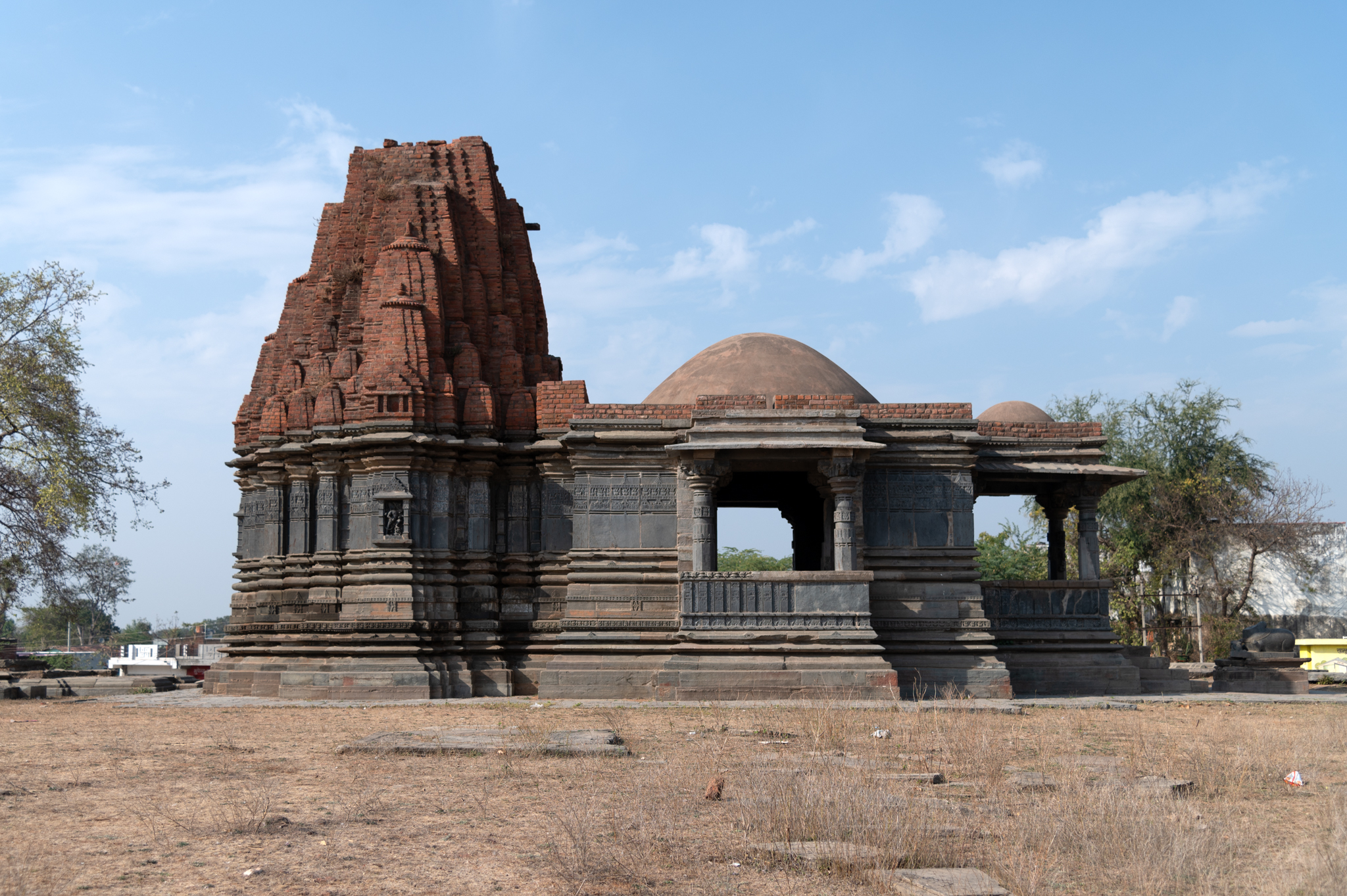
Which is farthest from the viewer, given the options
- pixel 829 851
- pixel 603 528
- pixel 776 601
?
pixel 603 528

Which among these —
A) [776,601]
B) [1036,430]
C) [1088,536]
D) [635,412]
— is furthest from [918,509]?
[635,412]

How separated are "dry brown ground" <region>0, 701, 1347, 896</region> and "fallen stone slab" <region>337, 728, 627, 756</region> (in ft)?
0.53

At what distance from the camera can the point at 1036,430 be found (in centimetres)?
2086

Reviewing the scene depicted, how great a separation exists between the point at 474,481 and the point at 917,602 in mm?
7679

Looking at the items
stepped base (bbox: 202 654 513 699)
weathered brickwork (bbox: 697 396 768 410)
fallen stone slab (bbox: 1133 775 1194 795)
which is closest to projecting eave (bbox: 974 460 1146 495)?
weathered brickwork (bbox: 697 396 768 410)

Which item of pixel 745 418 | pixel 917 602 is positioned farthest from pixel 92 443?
pixel 917 602

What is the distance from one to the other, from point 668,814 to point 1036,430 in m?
15.2

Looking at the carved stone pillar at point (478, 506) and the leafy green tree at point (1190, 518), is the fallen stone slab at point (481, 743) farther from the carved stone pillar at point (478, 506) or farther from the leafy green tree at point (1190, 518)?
the leafy green tree at point (1190, 518)

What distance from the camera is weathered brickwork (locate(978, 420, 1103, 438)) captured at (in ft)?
68.2

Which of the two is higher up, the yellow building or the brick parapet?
the brick parapet

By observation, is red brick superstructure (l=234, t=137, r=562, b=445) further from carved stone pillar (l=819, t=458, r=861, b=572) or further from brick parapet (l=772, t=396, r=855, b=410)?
carved stone pillar (l=819, t=458, r=861, b=572)

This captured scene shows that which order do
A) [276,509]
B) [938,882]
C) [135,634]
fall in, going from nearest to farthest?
[938,882], [276,509], [135,634]

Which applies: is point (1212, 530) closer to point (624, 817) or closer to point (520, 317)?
point (520, 317)

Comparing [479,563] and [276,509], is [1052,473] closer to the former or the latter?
[479,563]
